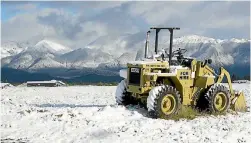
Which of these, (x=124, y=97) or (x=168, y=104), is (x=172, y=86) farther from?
(x=124, y=97)

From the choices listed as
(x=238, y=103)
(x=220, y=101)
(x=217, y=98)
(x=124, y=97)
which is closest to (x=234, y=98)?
(x=238, y=103)

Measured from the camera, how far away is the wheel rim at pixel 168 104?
15.6 metres

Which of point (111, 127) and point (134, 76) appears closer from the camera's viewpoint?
point (111, 127)

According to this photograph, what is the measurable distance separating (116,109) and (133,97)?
1.89 meters

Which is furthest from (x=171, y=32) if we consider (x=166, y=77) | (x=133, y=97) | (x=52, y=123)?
(x=52, y=123)

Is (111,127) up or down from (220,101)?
down

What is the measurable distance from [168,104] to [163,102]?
11.2 inches

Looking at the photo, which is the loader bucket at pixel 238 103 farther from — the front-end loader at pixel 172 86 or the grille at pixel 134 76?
the grille at pixel 134 76

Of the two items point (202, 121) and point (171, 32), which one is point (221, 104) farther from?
point (171, 32)

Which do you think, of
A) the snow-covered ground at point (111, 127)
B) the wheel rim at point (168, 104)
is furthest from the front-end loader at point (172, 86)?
the snow-covered ground at point (111, 127)

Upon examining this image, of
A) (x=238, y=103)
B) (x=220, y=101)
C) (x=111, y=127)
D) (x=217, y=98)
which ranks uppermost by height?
(x=217, y=98)

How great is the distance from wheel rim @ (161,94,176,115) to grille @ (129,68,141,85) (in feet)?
3.63

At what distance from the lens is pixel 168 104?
51.9 feet

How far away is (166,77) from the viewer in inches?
650
